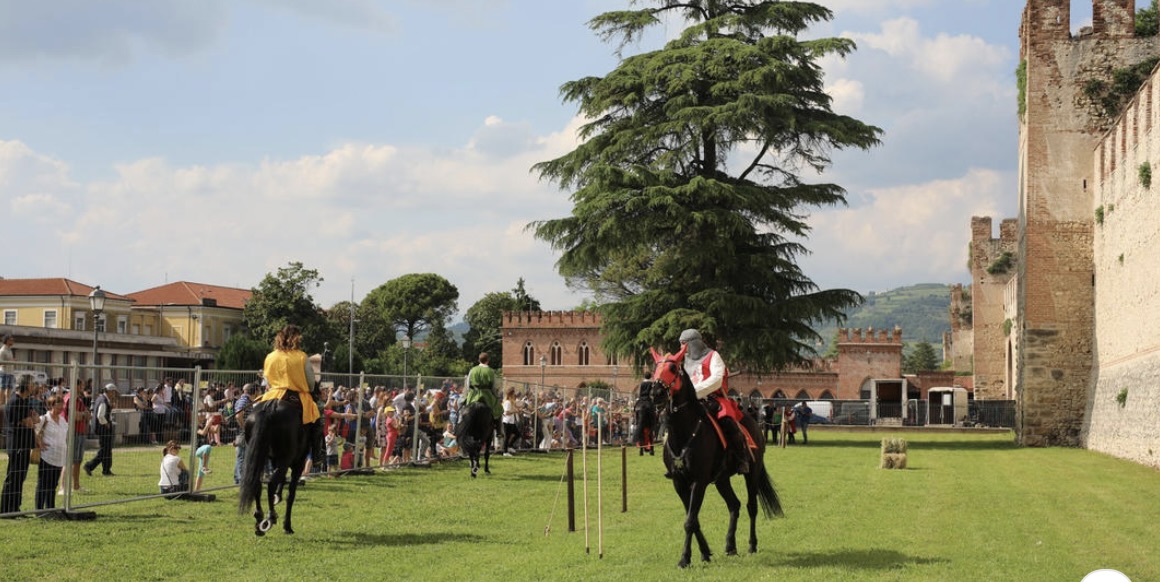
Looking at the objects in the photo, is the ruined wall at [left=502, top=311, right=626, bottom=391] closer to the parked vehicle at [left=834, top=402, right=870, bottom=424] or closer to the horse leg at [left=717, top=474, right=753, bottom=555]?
the parked vehicle at [left=834, top=402, right=870, bottom=424]

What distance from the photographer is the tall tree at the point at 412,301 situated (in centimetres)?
12394

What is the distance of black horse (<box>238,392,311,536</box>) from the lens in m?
12.6

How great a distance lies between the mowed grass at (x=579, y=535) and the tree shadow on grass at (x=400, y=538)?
0.03m

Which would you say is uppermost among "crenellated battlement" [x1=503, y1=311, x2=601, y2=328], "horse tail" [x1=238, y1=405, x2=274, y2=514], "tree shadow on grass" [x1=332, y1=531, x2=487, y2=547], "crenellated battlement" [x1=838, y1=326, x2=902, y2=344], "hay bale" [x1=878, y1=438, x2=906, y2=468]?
"crenellated battlement" [x1=503, y1=311, x2=601, y2=328]

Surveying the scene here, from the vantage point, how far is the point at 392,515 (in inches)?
605

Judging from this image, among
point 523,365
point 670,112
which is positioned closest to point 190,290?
point 523,365

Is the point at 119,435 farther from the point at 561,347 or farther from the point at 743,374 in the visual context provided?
the point at 561,347

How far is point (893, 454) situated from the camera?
90.9 ft

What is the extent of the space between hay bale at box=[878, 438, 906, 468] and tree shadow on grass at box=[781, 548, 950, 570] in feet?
50.9

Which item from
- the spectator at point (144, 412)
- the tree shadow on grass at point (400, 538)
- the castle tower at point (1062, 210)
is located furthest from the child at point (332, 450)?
the castle tower at point (1062, 210)

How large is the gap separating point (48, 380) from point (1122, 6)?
126 feet

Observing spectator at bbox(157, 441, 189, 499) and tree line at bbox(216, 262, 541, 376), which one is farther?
tree line at bbox(216, 262, 541, 376)

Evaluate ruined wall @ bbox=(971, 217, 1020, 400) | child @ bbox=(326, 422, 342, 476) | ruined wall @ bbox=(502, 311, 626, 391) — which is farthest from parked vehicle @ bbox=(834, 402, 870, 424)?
child @ bbox=(326, 422, 342, 476)

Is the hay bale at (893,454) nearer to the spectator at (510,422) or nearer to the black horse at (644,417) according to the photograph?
the spectator at (510,422)
